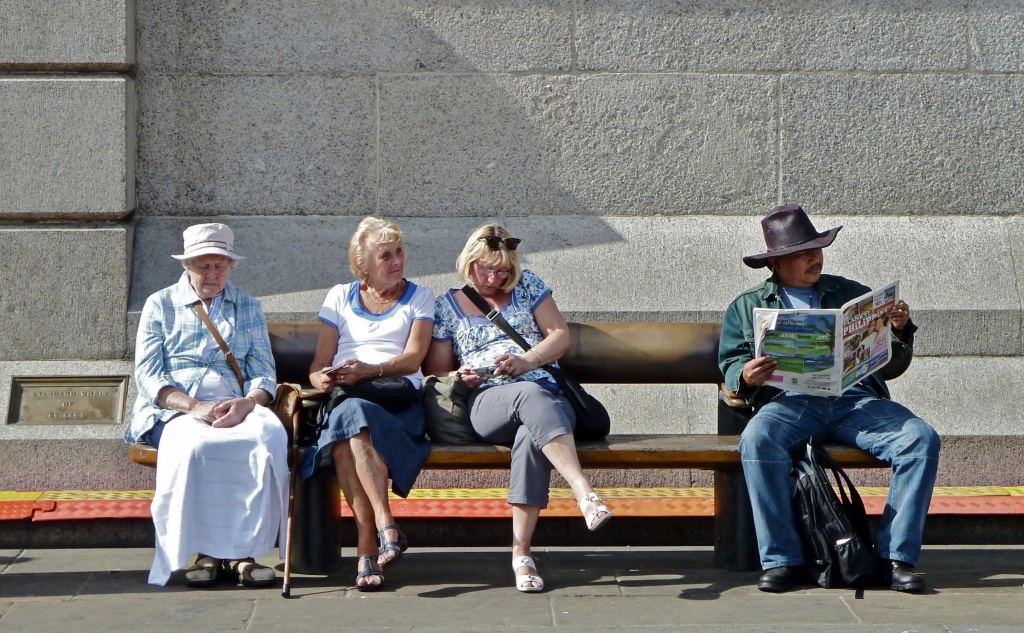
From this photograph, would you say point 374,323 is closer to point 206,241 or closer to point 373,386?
point 373,386

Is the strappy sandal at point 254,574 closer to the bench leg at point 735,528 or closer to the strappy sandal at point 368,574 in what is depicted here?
the strappy sandal at point 368,574

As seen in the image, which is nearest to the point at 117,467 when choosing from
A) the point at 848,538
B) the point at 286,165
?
the point at 286,165

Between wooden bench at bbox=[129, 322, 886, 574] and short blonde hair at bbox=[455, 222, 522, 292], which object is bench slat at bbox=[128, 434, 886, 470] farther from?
short blonde hair at bbox=[455, 222, 522, 292]

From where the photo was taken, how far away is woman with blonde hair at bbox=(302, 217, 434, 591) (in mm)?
4547

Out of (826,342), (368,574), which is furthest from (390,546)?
(826,342)

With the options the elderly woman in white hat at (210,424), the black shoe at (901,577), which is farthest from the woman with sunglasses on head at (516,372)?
the black shoe at (901,577)

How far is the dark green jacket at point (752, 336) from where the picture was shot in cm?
475

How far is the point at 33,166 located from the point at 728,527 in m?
3.56

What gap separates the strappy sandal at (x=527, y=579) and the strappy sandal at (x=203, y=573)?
105 centimetres

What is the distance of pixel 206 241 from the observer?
486 centimetres

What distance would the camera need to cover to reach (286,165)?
636 cm

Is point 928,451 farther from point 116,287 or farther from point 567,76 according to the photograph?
point 116,287

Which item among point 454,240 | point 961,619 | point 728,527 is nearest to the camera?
point 961,619

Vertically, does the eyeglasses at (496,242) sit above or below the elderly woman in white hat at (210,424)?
above
